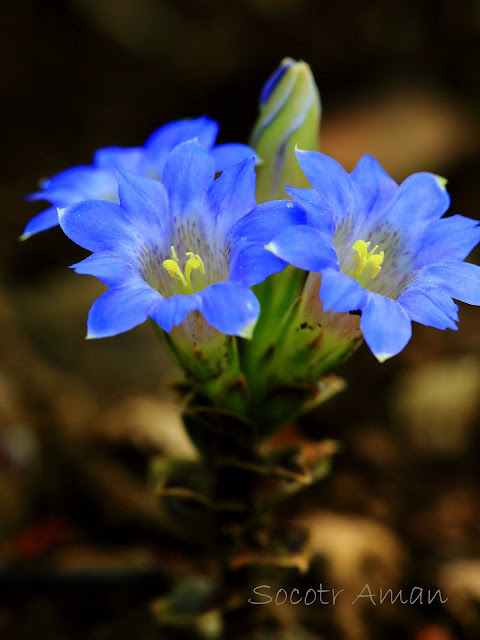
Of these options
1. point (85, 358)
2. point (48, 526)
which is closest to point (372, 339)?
point (48, 526)

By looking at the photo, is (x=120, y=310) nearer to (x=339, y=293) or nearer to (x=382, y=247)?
(x=339, y=293)

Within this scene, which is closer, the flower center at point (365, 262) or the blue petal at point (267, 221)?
the blue petal at point (267, 221)

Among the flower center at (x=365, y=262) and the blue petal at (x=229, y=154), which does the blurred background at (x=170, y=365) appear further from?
the blue petal at (x=229, y=154)

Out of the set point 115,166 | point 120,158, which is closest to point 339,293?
point 115,166

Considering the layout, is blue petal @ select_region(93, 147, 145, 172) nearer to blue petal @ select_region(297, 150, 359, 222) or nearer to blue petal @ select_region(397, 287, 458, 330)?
blue petal @ select_region(297, 150, 359, 222)

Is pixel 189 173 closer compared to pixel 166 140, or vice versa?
pixel 189 173

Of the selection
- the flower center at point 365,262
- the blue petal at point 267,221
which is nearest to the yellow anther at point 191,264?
the blue petal at point 267,221
